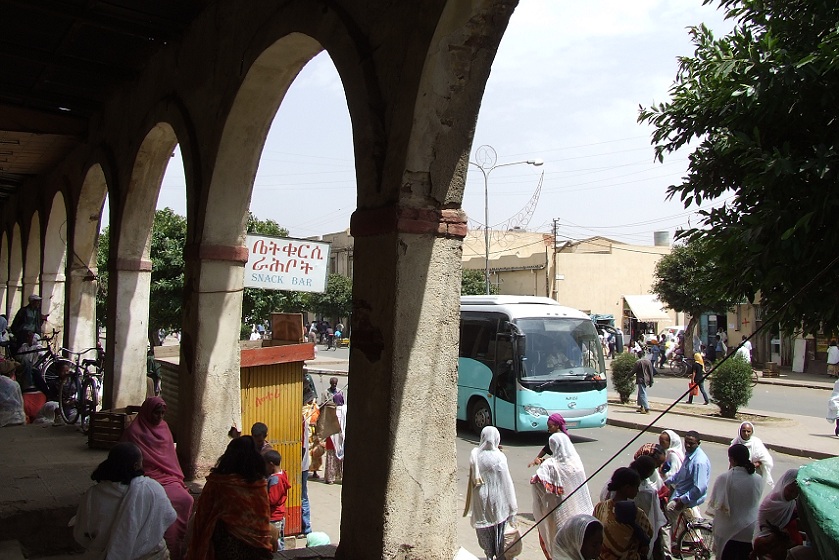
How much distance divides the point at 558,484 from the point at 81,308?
8.11 m

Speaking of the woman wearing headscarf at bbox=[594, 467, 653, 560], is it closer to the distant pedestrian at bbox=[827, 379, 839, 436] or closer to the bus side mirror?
the bus side mirror

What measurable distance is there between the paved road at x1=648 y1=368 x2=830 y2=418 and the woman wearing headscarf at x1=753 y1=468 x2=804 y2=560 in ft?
39.4

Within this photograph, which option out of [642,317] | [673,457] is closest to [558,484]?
[673,457]

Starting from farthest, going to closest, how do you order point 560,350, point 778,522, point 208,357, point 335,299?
point 335,299, point 560,350, point 208,357, point 778,522

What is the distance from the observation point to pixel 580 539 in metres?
4.04

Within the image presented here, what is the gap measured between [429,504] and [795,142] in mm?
3338

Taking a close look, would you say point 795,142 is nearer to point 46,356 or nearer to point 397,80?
point 397,80

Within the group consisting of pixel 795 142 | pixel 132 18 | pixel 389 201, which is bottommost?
pixel 389 201

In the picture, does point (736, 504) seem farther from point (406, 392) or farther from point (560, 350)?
point (560, 350)

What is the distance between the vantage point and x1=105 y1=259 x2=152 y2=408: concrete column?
8406 mm

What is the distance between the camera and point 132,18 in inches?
273

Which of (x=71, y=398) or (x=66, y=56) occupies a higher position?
(x=66, y=56)

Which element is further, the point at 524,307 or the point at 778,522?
the point at 524,307

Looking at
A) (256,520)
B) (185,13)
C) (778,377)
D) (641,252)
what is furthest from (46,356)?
(641,252)
